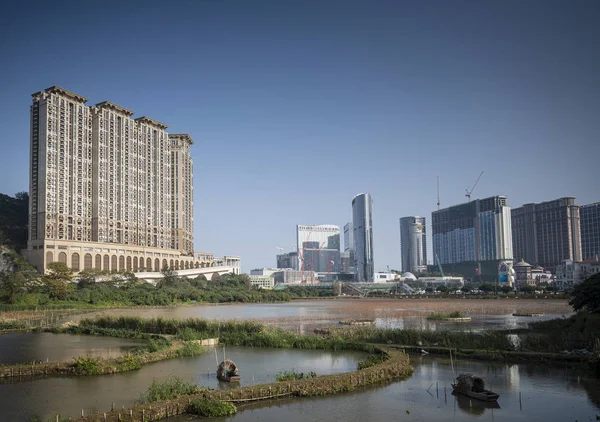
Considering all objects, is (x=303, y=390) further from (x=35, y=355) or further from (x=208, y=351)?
(x=35, y=355)

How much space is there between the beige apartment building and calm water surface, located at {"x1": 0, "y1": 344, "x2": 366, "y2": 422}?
76.8 meters

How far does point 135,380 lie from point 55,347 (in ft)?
51.7

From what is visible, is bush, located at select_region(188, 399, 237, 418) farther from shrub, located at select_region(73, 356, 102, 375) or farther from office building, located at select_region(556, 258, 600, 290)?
office building, located at select_region(556, 258, 600, 290)

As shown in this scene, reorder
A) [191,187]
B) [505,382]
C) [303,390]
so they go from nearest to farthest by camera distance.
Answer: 1. [303,390]
2. [505,382]
3. [191,187]

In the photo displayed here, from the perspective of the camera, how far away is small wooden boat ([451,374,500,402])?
2058cm

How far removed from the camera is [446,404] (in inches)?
805

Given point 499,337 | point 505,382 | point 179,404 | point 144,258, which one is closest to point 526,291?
point 144,258

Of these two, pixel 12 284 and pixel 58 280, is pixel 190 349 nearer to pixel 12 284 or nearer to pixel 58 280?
pixel 12 284

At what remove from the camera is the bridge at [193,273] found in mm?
107688

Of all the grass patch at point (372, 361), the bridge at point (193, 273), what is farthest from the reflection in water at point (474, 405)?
the bridge at point (193, 273)

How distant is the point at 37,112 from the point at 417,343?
93811mm

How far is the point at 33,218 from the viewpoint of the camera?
10038cm

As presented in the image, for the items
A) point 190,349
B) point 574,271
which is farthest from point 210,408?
point 574,271

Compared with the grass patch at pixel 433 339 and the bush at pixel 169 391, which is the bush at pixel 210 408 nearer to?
the bush at pixel 169 391
